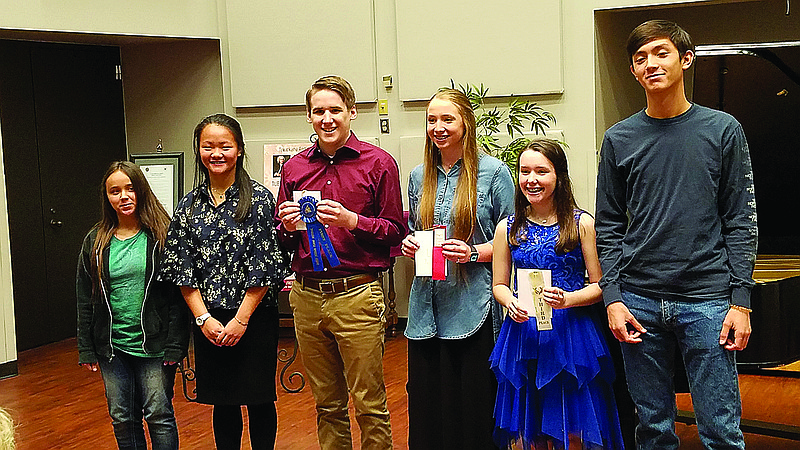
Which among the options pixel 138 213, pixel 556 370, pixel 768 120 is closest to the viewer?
pixel 556 370

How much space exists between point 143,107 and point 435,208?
5.76 m

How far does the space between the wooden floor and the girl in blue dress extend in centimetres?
135

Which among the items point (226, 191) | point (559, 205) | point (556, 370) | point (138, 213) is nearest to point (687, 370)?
point (556, 370)

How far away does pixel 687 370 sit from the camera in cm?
293

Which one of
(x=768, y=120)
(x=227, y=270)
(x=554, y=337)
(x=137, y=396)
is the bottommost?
(x=137, y=396)

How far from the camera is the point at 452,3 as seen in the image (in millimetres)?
7219

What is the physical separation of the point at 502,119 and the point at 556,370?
166 inches

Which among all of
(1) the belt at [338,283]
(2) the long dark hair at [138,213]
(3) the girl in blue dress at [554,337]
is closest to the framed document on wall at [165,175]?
(2) the long dark hair at [138,213]

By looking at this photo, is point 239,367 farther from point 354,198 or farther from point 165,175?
point 165,175

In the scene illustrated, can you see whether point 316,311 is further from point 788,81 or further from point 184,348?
point 788,81

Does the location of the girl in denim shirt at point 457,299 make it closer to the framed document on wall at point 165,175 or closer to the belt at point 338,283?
the belt at point 338,283

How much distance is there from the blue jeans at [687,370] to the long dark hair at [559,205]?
0.36m

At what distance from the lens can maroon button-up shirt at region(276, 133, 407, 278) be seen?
3.56m

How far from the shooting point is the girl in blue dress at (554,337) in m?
3.25
